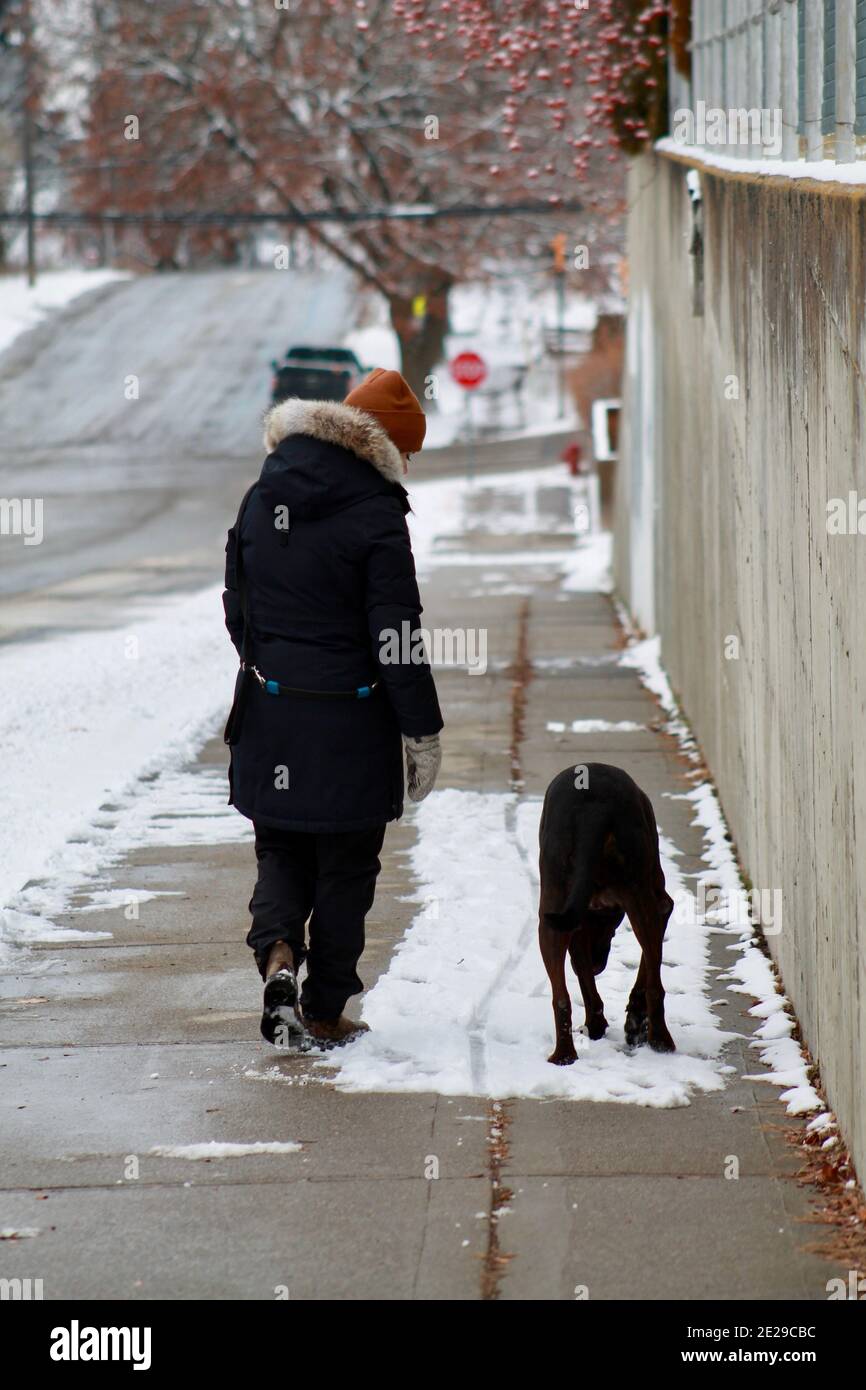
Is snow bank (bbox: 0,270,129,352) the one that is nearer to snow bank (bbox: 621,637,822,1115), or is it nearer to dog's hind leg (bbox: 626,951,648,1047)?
snow bank (bbox: 621,637,822,1115)

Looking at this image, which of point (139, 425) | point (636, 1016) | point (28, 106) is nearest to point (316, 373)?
point (139, 425)

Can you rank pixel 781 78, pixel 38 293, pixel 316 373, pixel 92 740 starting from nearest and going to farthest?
pixel 781 78 → pixel 92 740 → pixel 316 373 → pixel 38 293

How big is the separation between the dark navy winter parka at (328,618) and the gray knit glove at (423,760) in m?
0.04

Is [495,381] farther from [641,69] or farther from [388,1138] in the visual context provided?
[388,1138]

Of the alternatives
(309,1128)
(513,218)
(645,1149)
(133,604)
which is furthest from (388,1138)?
(513,218)

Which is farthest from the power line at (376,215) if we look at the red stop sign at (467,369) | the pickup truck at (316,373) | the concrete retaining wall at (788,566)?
the concrete retaining wall at (788,566)

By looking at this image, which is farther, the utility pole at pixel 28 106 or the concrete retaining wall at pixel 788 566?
the utility pole at pixel 28 106

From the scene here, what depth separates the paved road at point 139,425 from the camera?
22000 millimetres

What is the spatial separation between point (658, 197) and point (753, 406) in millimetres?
7044

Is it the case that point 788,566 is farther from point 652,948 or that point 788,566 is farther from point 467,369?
point 467,369

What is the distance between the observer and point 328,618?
5258mm

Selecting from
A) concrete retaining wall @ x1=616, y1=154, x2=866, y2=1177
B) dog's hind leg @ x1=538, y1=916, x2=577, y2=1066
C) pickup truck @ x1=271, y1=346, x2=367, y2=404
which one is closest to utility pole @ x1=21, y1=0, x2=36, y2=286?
pickup truck @ x1=271, y1=346, x2=367, y2=404

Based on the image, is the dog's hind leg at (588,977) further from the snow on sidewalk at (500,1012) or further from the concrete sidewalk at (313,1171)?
the concrete sidewalk at (313,1171)

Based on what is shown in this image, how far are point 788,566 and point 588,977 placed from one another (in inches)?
52.0
